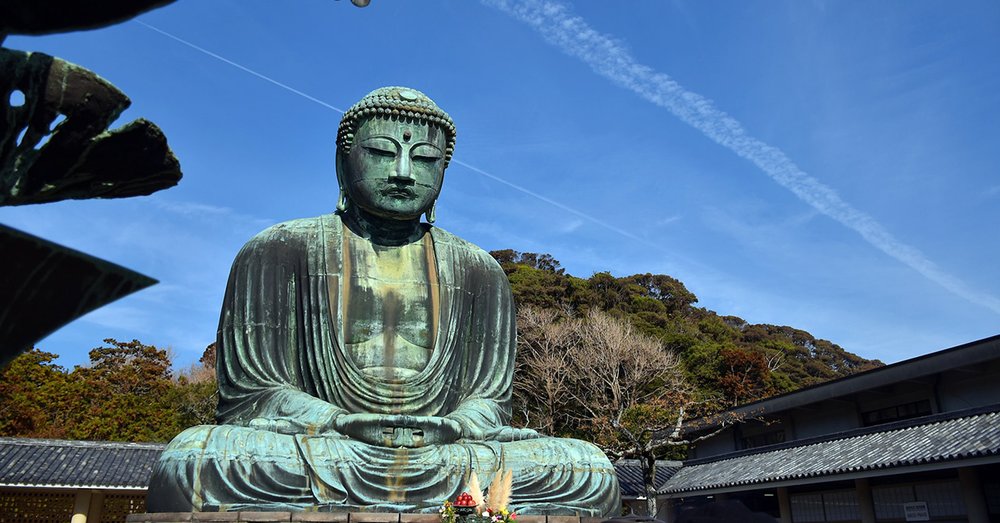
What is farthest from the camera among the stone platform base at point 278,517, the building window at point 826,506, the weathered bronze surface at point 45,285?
the building window at point 826,506

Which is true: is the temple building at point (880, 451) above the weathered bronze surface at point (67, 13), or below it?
above

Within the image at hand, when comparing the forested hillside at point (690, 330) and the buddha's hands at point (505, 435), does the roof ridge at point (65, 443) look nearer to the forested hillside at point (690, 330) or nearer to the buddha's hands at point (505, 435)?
the buddha's hands at point (505, 435)

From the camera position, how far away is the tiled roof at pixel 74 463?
1642 cm

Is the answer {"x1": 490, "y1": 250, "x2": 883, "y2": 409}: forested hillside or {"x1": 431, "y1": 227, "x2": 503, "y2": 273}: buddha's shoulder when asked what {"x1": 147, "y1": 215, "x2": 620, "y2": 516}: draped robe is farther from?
{"x1": 490, "y1": 250, "x2": 883, "y2": 409}: forested hillside

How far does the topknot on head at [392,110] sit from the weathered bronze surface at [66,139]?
500 centimetres

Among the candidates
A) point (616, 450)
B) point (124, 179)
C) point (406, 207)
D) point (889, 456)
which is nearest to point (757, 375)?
point (616, 450)

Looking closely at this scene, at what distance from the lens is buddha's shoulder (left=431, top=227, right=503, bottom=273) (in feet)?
26.5

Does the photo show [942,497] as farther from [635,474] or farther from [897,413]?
[635,474]

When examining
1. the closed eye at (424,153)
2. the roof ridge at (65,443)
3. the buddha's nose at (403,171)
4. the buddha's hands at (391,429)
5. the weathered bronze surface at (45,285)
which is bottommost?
the weathered bronze surface at (45,285)

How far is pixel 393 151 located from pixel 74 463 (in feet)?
46.6

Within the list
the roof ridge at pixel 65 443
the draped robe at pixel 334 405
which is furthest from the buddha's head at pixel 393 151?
the roof ridge at pixel 65 443

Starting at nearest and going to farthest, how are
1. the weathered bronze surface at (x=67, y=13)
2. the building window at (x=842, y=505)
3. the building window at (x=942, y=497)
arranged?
the weathered bronze surface at (x=67, y=13), the building window at (x=942, y=497), the building window at (x=842, y=505)

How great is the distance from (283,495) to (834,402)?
17.5 meters

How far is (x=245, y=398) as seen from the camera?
6.70m
